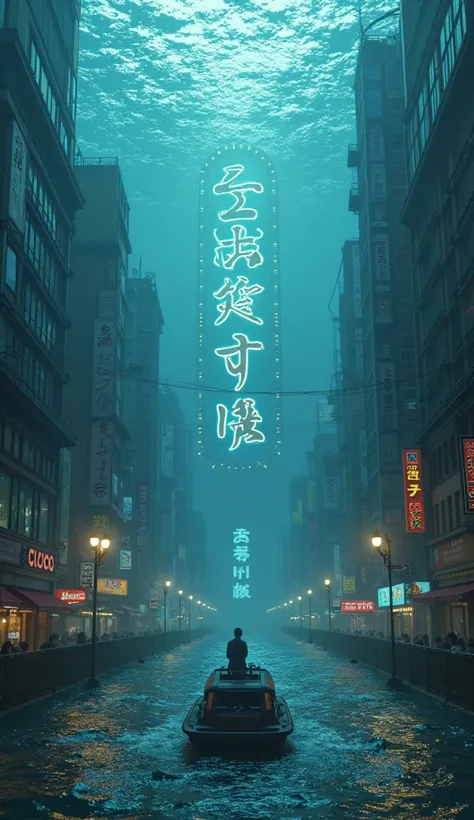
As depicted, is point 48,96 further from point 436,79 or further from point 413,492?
point 413,492

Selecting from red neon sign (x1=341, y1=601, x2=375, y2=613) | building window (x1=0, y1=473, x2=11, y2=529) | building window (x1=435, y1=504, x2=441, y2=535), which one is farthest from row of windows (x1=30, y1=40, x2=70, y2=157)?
red neon sign (x1=341, y1=601, x2=375, y2=613)

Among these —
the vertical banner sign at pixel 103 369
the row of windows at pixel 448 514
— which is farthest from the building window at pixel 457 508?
the vertical banner sign at pixel 103 369

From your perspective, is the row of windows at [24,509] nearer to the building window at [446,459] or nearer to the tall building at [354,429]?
the building window at [446,459]

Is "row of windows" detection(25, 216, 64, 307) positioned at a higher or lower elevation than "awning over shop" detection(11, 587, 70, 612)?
higher

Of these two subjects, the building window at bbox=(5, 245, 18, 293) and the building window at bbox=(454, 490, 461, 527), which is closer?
the building window at bbox=(5, 245, 18, 293)

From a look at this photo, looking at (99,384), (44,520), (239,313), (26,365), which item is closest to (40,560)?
(44,520)

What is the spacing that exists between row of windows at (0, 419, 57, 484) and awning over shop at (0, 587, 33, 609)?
680cm

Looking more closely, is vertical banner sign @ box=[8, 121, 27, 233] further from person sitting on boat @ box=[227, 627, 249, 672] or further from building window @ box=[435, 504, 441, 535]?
building window @ box=[435, 504, 441, 535]

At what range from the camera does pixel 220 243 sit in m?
39.2

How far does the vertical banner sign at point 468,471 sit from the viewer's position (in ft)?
129

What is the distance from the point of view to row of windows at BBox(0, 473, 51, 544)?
1745 inches

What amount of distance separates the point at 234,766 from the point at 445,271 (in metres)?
41.2

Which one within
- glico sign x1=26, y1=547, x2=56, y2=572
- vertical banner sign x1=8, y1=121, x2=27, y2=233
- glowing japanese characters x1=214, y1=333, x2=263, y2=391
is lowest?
glico sign x1=26, y1=547, x2=56, y2=572

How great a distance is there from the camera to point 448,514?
169 feet
